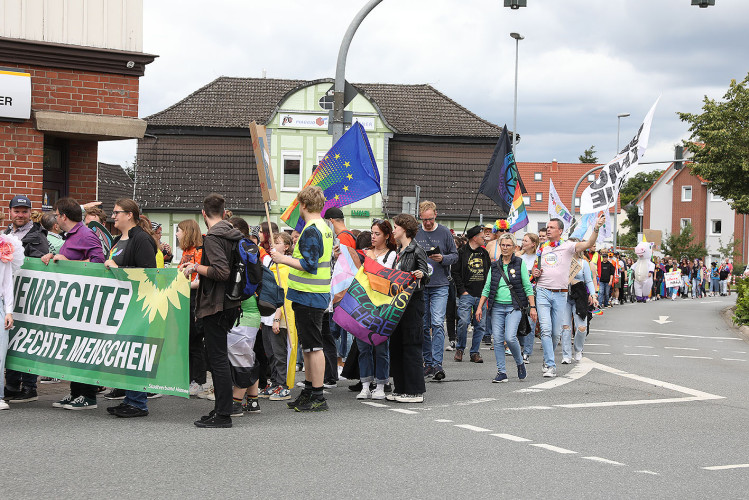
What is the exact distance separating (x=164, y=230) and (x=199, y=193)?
2.48 metres

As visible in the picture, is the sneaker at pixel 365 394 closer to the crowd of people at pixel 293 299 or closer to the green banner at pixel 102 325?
the crowd of people at pixel 293 299

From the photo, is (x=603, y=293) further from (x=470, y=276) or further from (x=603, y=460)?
(x=603, y=460)

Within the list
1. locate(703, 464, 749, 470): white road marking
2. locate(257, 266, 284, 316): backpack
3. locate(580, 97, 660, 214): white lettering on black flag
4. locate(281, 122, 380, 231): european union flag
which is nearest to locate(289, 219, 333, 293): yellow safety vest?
locate(257, 266, 284, 316): backpack

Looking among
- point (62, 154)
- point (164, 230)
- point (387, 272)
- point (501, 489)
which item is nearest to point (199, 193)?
point (164, 230)

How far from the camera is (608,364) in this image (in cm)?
1422

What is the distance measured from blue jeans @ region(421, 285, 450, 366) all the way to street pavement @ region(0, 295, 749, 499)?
716mm

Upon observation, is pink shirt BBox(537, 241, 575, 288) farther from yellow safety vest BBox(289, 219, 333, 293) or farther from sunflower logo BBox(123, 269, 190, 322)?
sunflower logo BBox(123, 269, 190, 322)

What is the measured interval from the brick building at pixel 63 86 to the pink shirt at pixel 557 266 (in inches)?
230

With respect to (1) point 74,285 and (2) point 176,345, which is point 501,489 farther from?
(1) point 74,285

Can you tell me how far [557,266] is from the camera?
13.0 metres

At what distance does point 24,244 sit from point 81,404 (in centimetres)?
188

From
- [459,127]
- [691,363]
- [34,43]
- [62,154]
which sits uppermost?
[459,127]

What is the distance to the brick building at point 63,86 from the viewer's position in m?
12.5

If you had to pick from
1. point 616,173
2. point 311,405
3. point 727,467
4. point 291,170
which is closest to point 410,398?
point 311,405
